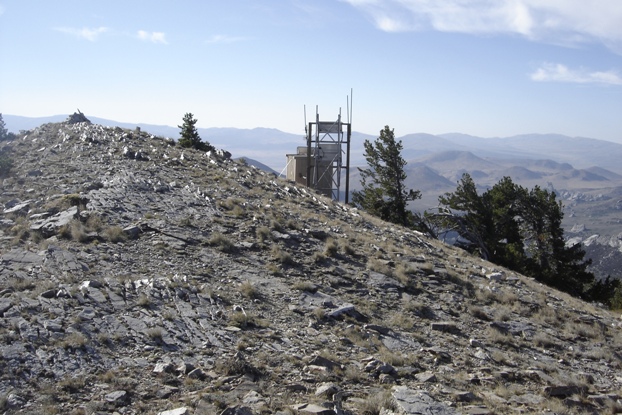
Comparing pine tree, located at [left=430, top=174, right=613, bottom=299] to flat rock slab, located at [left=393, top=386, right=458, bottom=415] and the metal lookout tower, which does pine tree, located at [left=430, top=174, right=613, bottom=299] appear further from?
flat rock slab, located at [left=393, top=386, right=458, bottom=415]

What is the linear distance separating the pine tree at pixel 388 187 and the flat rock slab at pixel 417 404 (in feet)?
84.3

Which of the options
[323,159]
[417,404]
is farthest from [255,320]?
[323,159]

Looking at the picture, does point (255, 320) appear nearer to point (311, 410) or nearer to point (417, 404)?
point (311, 410)

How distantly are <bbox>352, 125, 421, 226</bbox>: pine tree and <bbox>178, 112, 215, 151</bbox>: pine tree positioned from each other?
35.0ft

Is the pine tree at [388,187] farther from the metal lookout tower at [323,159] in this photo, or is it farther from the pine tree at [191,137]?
the pine tree at [191,137]

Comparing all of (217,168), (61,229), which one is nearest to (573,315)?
(61,229)

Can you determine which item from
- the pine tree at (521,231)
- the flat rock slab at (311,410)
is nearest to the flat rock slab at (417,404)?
the flat rock slab at (311,410)

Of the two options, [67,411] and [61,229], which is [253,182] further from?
[67,411]

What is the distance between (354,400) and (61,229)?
869cm

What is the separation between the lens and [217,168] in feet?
73.9

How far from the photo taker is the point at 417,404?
7102mm

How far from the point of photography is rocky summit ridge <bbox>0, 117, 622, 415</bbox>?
23.4 feet

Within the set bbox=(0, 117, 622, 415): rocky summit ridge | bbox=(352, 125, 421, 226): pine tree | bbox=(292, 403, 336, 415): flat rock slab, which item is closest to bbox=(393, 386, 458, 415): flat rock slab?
bbox=(0, 117, 622, 415): rocky summit ridge

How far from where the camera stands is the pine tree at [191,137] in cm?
3181
